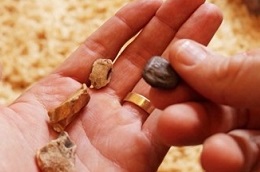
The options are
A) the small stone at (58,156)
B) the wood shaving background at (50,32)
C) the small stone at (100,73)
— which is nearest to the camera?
the small stone at (58,156)

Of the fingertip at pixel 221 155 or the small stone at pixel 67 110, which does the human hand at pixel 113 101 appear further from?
the fingertip at pixel 221 155

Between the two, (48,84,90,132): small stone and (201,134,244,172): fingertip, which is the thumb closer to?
(201,134,244,172): fingertip

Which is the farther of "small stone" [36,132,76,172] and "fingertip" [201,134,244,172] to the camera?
"small stone" [36,132,76,172]

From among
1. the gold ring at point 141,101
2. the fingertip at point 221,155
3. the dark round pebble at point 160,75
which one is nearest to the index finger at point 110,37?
the gold ring at point 141,101

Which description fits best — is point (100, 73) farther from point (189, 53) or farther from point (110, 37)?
point (189, 53)

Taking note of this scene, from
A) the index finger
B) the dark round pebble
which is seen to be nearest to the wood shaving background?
the index finger

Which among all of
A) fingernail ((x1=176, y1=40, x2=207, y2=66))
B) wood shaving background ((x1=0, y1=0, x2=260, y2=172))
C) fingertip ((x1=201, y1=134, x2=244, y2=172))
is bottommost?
wood shaving background ((x1=0, y1=0, x2=260, y2=172))

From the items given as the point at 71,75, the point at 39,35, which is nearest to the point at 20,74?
the point at 39,35
